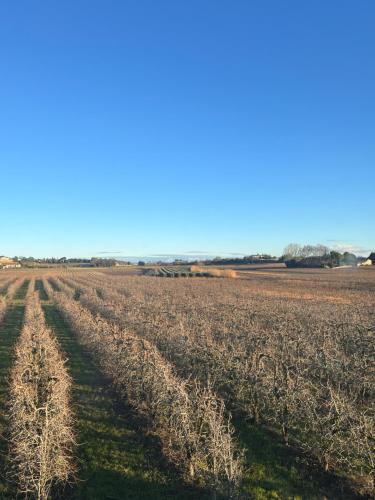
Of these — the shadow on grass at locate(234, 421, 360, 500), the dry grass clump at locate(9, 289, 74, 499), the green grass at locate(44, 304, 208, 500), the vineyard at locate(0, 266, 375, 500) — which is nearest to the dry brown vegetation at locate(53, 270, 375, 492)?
the vineyard at locate(0, 266, 375, 500)

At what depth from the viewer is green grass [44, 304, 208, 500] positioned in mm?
9766

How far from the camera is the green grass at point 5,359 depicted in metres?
10.2

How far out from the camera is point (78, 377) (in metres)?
18.4

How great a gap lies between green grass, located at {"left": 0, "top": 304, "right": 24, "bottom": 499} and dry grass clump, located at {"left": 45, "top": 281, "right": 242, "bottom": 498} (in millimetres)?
4017

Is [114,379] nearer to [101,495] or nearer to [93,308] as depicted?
[101,495]

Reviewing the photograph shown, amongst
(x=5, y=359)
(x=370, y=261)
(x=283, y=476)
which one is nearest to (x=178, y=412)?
(x=283, y=476)

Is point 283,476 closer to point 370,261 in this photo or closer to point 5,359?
point 5,359

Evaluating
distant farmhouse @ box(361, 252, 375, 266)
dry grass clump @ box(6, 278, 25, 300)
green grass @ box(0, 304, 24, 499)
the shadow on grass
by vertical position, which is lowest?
the shadow on grass

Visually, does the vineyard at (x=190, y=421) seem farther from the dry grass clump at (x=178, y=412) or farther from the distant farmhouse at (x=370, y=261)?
the distant farmhouse at (x=370, y=261)

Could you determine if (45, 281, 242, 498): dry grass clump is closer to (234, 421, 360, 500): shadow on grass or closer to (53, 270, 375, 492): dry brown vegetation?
(234, 421, 360, 500): shadow on grass

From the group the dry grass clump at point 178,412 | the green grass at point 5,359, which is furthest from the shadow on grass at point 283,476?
the green grass at point 5,359

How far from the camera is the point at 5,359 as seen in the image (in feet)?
70.9

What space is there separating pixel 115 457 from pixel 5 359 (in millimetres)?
12719

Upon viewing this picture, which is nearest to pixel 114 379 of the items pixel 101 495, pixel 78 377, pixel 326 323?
pixel 78 377
